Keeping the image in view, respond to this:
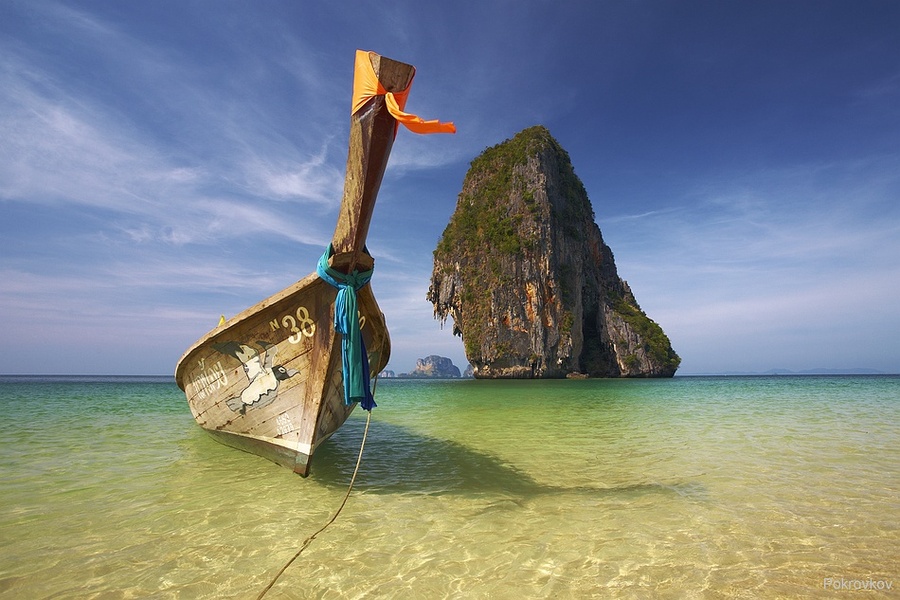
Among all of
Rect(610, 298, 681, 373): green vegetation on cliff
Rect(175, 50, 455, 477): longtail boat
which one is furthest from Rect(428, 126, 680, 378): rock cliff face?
Rect(175, 50, 455, 477): longtail boat

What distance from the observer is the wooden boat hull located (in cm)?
482

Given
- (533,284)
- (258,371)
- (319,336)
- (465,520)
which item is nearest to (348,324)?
(319,336)

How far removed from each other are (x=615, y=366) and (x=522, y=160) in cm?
2752

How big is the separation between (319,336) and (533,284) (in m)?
42.8

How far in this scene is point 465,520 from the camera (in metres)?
3.86

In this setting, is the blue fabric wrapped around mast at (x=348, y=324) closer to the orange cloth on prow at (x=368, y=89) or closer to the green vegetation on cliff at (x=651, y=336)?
the orange cloth on prow at (x=368, y=89)

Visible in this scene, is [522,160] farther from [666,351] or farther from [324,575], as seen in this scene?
[324,575]

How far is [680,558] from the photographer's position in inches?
121

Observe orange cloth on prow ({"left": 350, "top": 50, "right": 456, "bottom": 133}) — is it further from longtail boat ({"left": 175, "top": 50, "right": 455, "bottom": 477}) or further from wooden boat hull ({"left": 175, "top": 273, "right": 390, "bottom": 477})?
wooden boat hull ({"left": 175, "top": 273, "right": 390, "bottom": 477})

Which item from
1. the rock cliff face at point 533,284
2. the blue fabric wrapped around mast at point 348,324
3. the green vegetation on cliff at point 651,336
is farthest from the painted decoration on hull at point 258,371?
the green vegetation on cliff at point 651,336

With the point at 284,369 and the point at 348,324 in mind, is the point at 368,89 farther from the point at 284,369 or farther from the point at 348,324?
the point at 284,369

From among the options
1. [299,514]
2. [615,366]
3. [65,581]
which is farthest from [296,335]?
[615,366]

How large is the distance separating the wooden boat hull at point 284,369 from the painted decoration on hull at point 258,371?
0.01 m

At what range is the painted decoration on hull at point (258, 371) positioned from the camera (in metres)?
5.08
